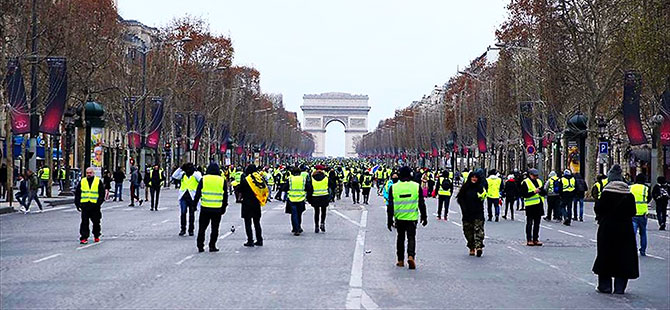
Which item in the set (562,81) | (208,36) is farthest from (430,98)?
(562,81)

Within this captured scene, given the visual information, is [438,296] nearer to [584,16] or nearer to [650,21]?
[650,21]

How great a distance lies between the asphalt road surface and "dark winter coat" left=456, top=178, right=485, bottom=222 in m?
0.78

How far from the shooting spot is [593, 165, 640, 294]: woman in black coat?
13352 mm

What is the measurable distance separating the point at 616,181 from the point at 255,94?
9898 centimetres

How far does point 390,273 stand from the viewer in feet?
50.0

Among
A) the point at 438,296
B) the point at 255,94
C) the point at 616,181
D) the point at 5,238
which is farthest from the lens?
the point at 255,94

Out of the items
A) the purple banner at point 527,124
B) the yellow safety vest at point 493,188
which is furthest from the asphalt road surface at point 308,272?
the purple banner at point 527,124

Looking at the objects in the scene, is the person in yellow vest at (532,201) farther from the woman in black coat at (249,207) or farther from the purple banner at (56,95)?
the purple banner at (56,95)

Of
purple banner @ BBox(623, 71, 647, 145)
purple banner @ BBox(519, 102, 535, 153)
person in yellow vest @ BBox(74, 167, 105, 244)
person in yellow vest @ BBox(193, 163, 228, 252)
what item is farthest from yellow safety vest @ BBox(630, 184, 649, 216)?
purple banner @ BBox(519, 102, 535, 153)

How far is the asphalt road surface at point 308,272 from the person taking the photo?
12172mm

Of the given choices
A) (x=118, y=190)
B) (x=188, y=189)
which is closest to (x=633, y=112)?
(x=188, y=189)

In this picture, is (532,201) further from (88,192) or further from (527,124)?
(527,124)

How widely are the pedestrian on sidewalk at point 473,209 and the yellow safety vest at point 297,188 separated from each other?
536 centimetres

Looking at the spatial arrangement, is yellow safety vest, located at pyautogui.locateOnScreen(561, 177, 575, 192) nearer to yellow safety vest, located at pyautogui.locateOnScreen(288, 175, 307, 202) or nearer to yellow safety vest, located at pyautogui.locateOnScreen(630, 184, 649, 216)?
yellow safety vest, located at pyautogui.locateOnScreen(630, 184, 649, 216)
